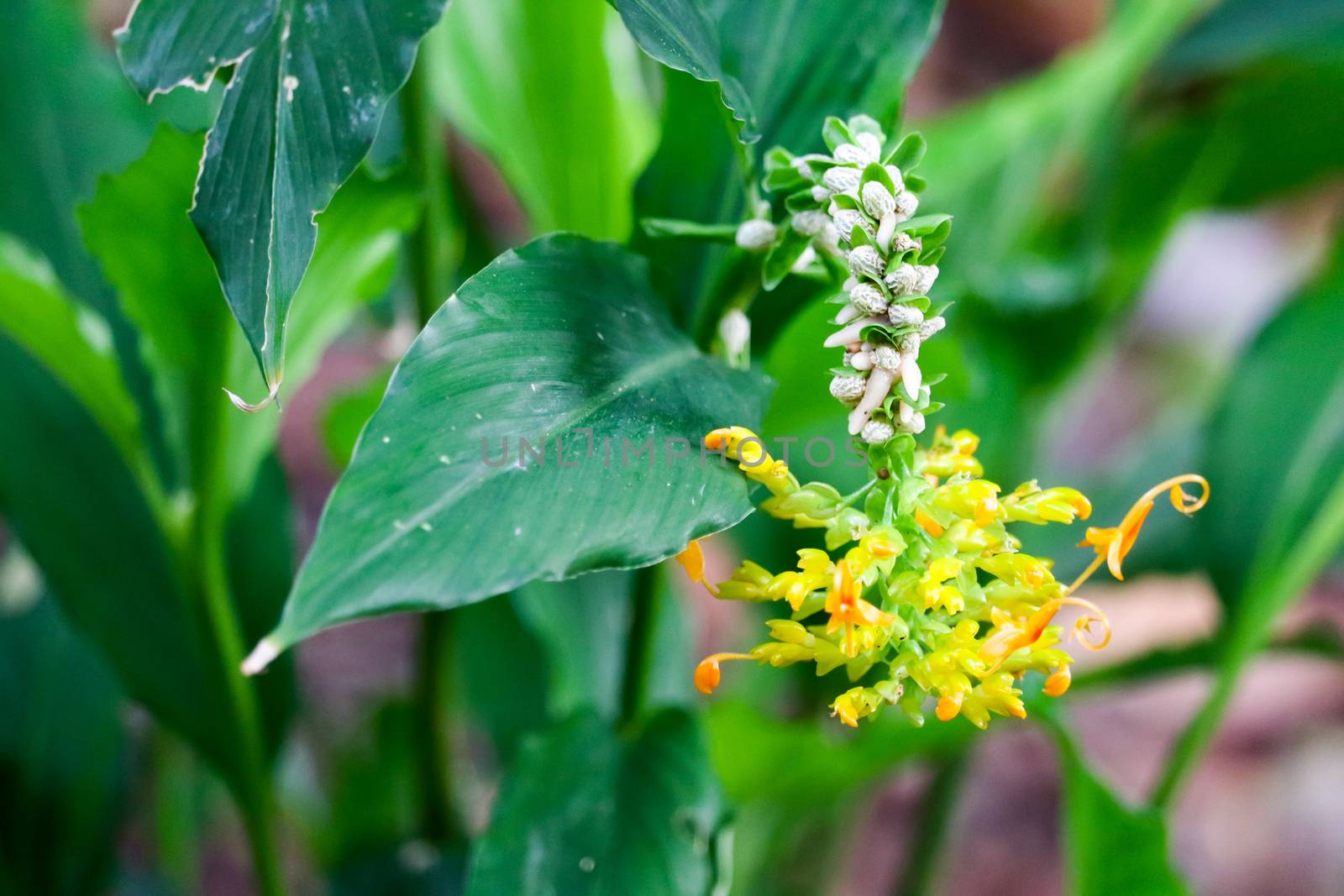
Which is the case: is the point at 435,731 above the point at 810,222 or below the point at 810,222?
below

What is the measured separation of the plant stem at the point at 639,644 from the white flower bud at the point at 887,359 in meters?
0.19

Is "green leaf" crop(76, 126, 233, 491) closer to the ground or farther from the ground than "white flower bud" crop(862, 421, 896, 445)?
closer to the ground

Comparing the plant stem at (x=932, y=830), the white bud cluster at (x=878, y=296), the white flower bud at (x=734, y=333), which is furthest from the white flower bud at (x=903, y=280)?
the plant stem at (x=932, y=830)

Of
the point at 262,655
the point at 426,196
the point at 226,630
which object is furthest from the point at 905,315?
the point at 226,630

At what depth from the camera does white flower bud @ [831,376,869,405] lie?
342mm

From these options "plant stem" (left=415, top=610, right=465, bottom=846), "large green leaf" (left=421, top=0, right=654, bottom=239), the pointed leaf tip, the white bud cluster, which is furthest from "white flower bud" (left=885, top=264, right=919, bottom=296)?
"plant stem" (left=415, top=610, right=465, bottom=846)

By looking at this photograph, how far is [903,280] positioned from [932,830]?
686 mm

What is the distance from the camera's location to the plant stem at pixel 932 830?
2.85 ft

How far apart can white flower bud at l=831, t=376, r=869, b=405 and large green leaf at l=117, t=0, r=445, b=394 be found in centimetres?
17

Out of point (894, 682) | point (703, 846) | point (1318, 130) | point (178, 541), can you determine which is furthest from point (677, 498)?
point (1318, 130)

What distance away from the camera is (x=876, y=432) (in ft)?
1.11

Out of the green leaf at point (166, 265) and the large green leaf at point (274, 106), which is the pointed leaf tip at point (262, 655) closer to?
the large green leaf at point (274, 106)

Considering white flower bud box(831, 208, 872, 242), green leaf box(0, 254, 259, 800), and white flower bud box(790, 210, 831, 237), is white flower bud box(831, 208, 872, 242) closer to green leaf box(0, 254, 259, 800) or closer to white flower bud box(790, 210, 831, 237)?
white flower bud box(790, 210, 831, 237)

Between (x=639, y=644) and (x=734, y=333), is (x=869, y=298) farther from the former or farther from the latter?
(x=639, y=644)
